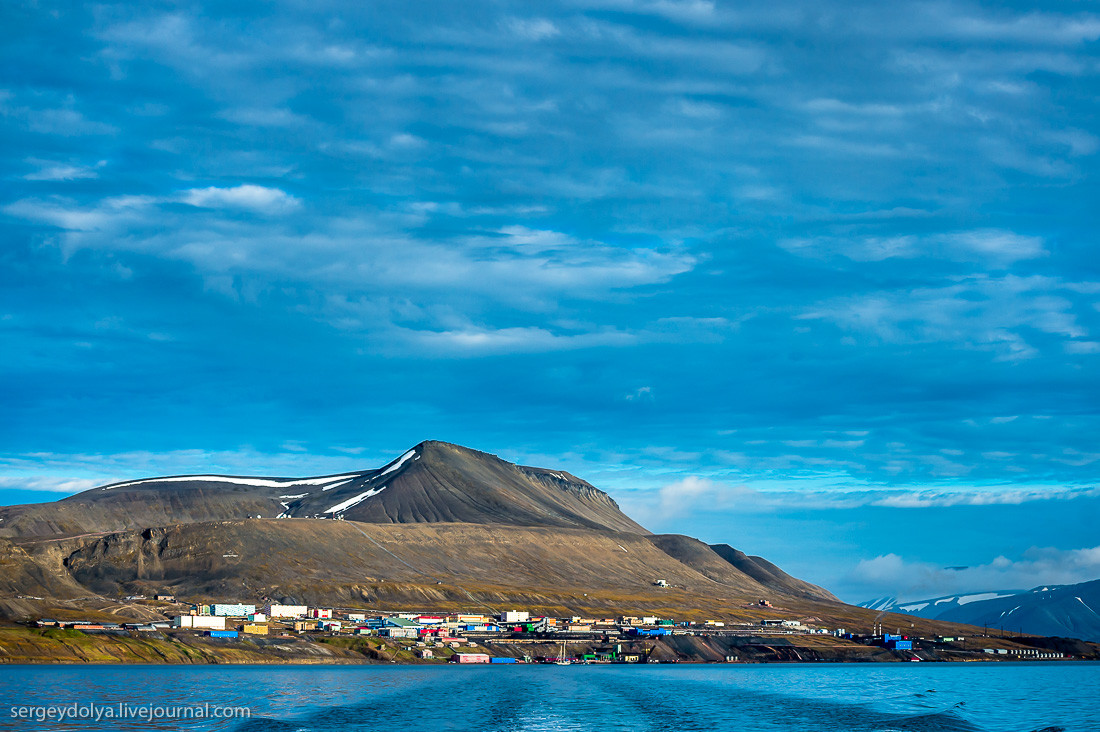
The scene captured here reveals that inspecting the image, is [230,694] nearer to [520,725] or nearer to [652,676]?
[520,725]

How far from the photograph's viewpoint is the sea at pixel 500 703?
97500 mm

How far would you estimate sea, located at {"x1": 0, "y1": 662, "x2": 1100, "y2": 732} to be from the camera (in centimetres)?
9750

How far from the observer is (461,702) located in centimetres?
12331

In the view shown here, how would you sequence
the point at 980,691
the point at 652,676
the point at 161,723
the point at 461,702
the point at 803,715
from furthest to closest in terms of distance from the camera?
the point at 652,676
the point at 980,691
the point at 461,702
the point at 803,715
the point at 161,723

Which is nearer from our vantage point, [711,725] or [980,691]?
[711,725]

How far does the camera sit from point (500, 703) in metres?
123

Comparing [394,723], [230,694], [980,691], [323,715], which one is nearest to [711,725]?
[394,723]

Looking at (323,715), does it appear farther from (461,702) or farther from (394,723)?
(461,702)

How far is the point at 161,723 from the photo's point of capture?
295 feet

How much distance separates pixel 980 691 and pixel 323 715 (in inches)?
4395

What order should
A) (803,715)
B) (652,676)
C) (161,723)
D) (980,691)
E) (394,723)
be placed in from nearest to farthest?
(161,723) → (394,723) → (803,715) → (980,691) → (652,676)

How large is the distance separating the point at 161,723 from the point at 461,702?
41.3 m

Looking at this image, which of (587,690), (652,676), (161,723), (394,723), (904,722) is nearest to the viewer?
(161,723)

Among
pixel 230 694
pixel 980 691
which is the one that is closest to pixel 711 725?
pixel 230 694
